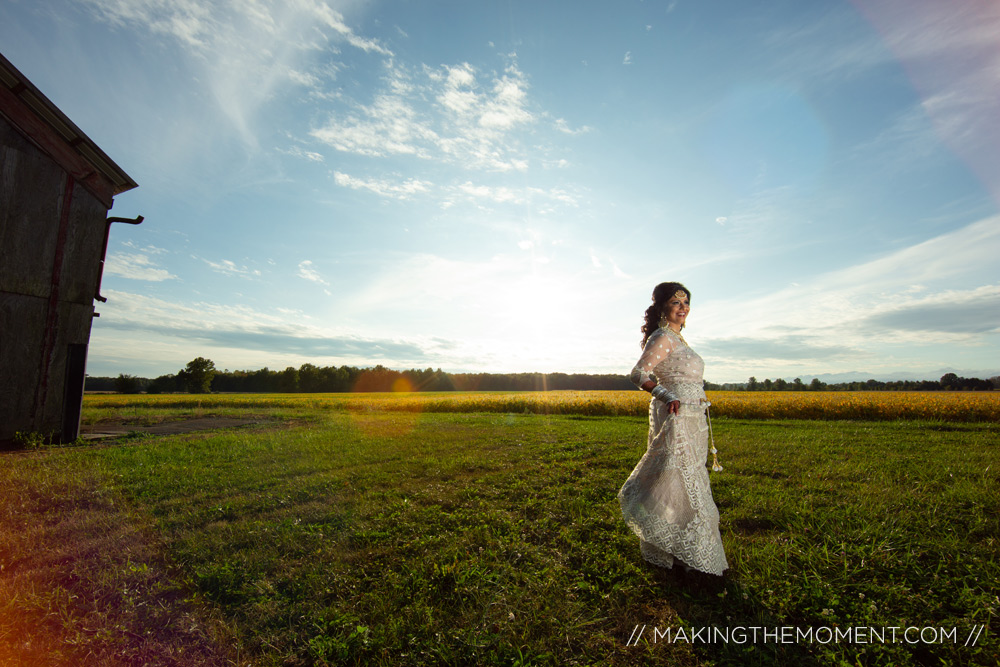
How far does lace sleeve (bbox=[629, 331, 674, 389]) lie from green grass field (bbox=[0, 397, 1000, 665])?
77.5 inches

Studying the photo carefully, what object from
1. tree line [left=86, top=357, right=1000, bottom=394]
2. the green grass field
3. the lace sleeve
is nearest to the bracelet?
the lace sleeve

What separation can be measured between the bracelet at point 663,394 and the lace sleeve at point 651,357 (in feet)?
0.35

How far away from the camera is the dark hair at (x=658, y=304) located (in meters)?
4.89

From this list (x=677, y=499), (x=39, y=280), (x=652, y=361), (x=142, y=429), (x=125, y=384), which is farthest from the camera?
(x=125, y=384)

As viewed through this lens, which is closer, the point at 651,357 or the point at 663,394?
the point at 663,394

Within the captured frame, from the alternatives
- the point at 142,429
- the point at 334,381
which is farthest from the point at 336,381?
the point at 142,429

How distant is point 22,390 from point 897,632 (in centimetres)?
1713

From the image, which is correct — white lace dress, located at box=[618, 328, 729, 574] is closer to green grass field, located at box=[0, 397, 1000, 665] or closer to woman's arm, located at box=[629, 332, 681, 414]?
woman's arm, located at box=[629, 332, 681, 414]

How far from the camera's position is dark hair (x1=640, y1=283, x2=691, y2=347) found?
193 inches

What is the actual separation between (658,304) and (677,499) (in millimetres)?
2081

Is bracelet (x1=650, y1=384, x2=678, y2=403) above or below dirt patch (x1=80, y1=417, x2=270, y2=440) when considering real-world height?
above

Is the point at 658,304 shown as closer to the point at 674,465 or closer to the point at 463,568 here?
the point at 674,465

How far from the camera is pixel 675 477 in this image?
440 cm

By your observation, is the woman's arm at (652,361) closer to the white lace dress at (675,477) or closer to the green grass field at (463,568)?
the white lace dress at (675,477)
